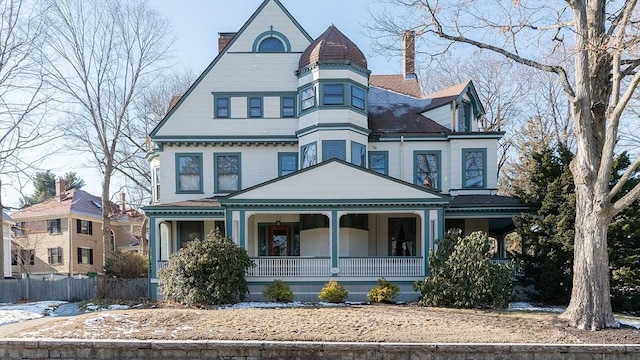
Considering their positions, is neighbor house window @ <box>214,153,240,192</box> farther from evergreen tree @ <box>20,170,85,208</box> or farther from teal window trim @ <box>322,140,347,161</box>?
evergreen tree @ <box>20,170,85,208</box>

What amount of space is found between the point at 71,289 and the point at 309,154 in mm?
10189

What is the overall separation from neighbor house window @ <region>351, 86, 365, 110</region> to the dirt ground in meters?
8.73

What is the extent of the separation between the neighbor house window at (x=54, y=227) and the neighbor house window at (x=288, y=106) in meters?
24.1

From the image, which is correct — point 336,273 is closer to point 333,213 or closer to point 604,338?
point 333,213

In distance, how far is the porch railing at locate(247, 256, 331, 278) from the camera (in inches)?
662

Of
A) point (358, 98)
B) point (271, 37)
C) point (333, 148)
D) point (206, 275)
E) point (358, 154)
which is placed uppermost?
point (271, 37)

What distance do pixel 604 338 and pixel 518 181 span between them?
19.3m

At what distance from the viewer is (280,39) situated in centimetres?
2025

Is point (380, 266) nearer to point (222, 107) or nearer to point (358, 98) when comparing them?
point (358, 98)

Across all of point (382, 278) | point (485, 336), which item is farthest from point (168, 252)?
point (485, 336)

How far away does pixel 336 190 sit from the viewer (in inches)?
658

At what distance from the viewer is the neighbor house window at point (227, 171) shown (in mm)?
19906

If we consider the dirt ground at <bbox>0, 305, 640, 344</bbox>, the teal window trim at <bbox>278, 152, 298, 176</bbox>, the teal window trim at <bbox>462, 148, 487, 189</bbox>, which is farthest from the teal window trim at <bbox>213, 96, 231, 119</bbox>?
the teal window trim at <bbox>462, 148, 487, 189</bbox>

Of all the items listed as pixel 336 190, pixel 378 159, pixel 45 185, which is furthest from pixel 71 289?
pixel 45 185
